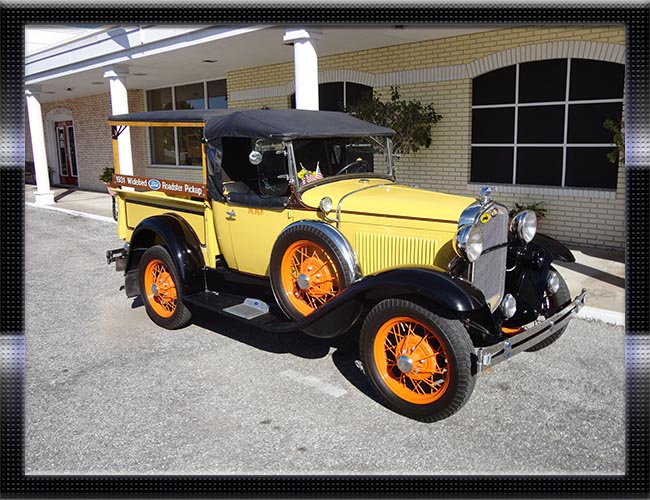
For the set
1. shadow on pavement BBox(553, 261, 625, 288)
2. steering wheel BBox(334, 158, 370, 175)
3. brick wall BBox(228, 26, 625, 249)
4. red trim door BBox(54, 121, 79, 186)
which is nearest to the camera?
steering wheel BBox(334, 158, 370, 175)

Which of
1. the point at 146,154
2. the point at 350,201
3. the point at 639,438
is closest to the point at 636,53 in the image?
the point at 350,201

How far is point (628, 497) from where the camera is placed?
2.84 metres

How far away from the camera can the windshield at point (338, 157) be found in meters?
4.46

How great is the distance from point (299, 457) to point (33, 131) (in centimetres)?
1436

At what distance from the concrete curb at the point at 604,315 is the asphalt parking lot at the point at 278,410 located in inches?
4.7

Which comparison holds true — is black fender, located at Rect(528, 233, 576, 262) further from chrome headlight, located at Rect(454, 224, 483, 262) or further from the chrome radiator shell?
chrome headlight, located at Rect(454, 224, 483, 262)

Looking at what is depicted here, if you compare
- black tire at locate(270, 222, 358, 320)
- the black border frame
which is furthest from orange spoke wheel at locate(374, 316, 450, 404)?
the black border frame

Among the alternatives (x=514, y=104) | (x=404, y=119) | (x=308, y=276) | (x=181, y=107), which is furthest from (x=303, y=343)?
(x=181, y=107)

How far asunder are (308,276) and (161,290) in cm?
186

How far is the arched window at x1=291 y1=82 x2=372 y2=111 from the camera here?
10.2 m

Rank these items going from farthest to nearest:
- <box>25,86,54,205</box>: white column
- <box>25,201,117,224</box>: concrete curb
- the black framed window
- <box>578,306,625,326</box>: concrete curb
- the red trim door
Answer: the red trim door
<box>25,86,54,205</box>: white column
the black framed window
<box>25,201,117,224</box>: concrete curb
<box>578,306,625,326</box>: concrete curb

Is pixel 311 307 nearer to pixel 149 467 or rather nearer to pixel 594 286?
pixel 149 467

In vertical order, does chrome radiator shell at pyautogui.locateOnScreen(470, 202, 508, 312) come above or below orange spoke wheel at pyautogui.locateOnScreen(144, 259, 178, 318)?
above

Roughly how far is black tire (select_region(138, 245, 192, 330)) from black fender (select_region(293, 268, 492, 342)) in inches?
62.7
